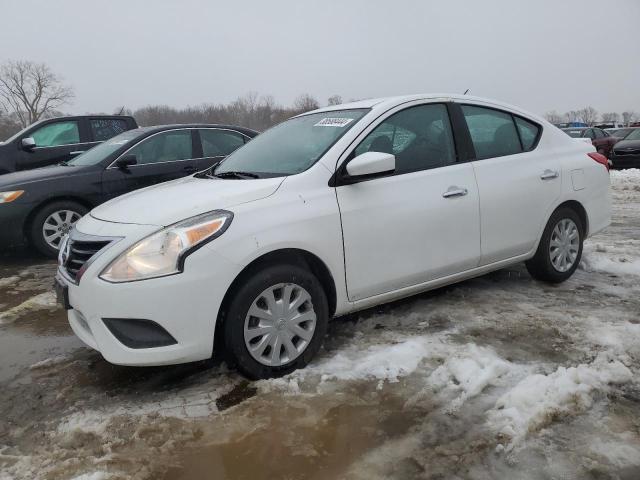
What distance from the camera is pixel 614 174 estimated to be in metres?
13.5

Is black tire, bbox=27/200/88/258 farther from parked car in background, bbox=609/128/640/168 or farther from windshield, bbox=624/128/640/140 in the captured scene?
windshield, bbox=624/128/640/140

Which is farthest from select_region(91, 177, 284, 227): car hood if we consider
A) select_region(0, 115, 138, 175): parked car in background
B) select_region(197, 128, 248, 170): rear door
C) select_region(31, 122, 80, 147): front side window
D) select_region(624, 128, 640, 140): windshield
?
select_region(624, 128, 640, 140): windshield

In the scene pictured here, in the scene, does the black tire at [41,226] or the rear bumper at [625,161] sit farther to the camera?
the rear bumper at [625,161]

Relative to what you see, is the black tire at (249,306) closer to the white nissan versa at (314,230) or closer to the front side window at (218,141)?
the white nissan versa at (314,230)

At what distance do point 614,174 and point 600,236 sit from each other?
822cm

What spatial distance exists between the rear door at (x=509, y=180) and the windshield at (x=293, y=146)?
1022mm

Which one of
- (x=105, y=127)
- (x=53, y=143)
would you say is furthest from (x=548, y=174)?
(x=53, y=143)

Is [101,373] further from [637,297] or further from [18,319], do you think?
[637,297]

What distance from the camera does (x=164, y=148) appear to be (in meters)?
6.88

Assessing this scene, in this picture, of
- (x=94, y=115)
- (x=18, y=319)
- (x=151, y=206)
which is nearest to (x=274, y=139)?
(x=151, y=206)

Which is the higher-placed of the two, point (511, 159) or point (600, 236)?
point (511, 159)

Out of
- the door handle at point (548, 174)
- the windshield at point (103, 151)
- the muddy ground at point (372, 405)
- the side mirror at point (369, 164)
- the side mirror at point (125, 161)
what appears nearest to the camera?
the muddy ground at point (372, 405)

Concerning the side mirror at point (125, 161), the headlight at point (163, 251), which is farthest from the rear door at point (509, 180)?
the side mirror at point (125, 161)

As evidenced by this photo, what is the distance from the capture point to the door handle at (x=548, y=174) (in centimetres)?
434
